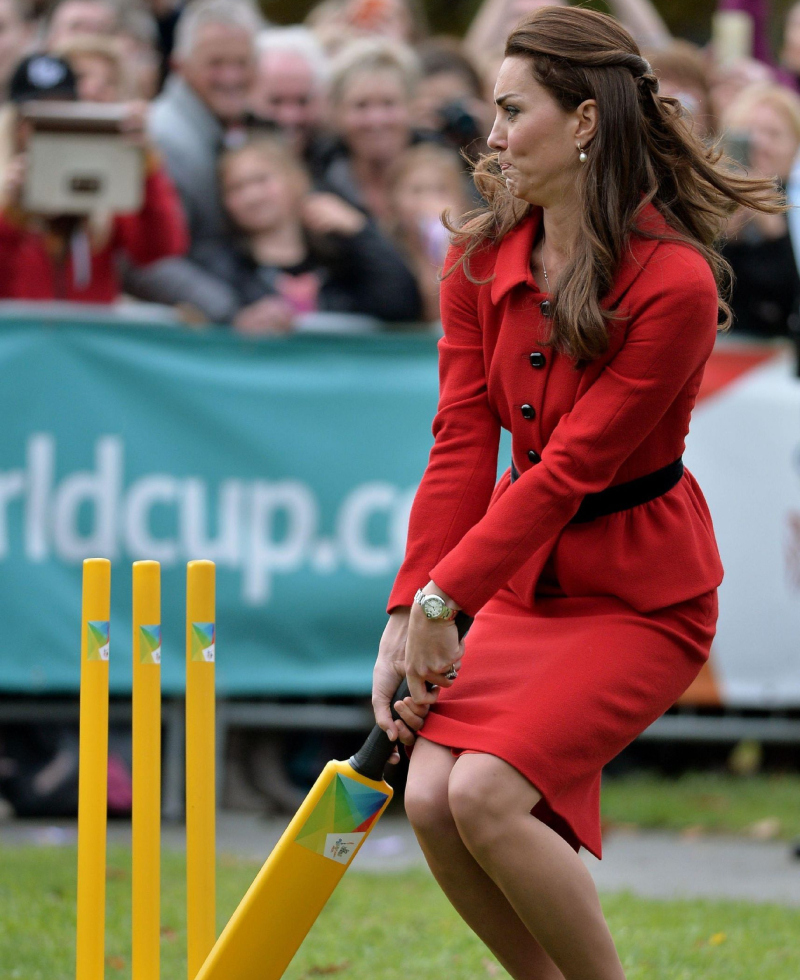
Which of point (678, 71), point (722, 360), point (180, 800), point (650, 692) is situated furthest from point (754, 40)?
point (650, 692)

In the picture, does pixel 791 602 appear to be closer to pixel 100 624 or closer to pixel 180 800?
pixel 180 800

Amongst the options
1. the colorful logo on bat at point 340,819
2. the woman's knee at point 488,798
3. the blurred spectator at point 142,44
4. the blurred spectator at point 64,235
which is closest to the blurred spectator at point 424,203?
the blurred spectator at point 64,235

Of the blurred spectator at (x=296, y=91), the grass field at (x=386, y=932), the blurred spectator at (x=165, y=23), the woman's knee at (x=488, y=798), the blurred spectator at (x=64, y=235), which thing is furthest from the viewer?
the blurred spectator at (x=165, y=23)

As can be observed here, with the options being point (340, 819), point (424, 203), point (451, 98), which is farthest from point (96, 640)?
point (451, 98)

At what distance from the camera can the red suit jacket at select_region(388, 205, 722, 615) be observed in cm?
298

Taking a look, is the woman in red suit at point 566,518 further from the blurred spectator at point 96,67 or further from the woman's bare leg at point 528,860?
the blurred spectator at point 96,67

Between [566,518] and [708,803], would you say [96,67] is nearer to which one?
[708,803]

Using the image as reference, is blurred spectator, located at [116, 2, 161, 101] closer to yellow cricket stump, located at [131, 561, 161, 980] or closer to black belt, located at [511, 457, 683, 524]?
yellow cricket stump, located at [131, 561, 161, 980]

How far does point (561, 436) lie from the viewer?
301 cm

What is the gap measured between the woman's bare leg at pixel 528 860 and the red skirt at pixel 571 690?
0.15 feet

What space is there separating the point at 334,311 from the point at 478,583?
396 centimetres

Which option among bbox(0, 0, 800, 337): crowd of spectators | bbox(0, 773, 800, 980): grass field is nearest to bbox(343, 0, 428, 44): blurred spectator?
bbox(0, 0, 800, 337): crowd of spectators

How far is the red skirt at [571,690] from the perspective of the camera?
9.77ft

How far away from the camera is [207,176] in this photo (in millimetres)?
6996
